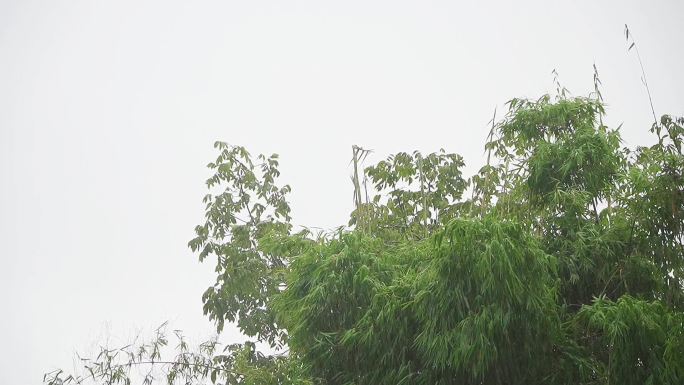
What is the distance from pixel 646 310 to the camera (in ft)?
16.4

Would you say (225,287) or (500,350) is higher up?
(225,287)

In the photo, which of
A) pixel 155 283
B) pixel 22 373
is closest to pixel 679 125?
pixel 22 373

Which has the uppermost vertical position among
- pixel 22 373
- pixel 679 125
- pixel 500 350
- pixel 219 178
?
pixel 219 178

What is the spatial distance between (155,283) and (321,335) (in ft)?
79.1

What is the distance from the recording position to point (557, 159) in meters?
6.11

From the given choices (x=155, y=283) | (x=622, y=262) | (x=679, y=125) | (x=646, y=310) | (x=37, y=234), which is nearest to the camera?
(x=646, y=310)

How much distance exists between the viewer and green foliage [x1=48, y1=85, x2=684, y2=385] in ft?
16.3

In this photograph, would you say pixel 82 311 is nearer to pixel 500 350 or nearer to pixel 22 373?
pixel 22 373

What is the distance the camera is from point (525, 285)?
16.4ft

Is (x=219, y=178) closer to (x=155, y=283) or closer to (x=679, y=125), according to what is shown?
(x=679, y=125)

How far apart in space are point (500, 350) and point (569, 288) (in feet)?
3.90

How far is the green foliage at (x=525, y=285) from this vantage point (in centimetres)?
496

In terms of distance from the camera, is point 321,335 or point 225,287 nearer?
point 321,335

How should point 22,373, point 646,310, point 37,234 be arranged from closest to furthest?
1. point 646,310
2. point 22,373
3. point 37,234
